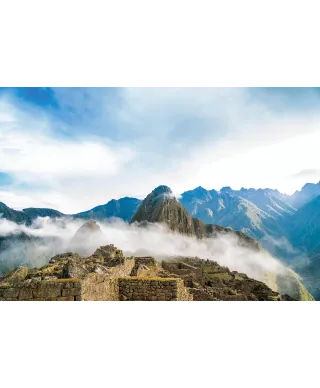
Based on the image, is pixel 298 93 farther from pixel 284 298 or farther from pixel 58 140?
pixel 58 140

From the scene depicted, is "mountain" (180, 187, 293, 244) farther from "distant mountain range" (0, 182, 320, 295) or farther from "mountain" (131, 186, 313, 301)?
"mountain" (131, 186, 313, 301)

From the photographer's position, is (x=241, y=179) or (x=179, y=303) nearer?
(x=179, y=303)

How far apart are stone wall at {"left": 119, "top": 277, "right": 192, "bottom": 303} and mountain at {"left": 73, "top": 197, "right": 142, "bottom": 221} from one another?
1.68 meters

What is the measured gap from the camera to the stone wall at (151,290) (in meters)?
7.60

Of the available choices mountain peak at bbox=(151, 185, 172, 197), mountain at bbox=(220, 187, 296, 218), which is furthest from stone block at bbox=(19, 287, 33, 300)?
mountain at bbox=(220, 187, 296, 218)

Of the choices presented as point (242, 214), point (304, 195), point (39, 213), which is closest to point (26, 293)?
point (39, 213)

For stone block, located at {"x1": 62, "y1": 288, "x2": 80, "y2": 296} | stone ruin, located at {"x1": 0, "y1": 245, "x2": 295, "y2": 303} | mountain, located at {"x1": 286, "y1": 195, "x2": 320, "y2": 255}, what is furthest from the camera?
mountain, located at {"x1": 286, "y1": 195, "x2": 320, "y2": 255}

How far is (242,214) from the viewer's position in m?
9.38

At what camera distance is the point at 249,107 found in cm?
883

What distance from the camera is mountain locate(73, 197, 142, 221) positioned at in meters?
8.98

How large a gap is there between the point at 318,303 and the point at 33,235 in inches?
253

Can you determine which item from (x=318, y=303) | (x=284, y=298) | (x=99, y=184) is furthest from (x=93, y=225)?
(x=318, y=303)

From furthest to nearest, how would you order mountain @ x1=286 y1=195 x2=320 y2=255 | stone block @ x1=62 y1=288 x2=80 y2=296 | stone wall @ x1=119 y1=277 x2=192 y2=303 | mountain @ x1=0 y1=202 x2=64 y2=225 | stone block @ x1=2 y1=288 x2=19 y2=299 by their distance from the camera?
mountain @ x1=286 y1=195 x2=320 y2=255, mountain @ x1=0 y1=202 x2=64 y2=225, stone wall @ x1=119 y1=277 x2=192 y2=303, stone block @ x1=2 y1=288 x2=19 y2=299, stone block @ x1=62 y1=288 x2=80 y2=296

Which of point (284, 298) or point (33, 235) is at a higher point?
point (33, 235)
